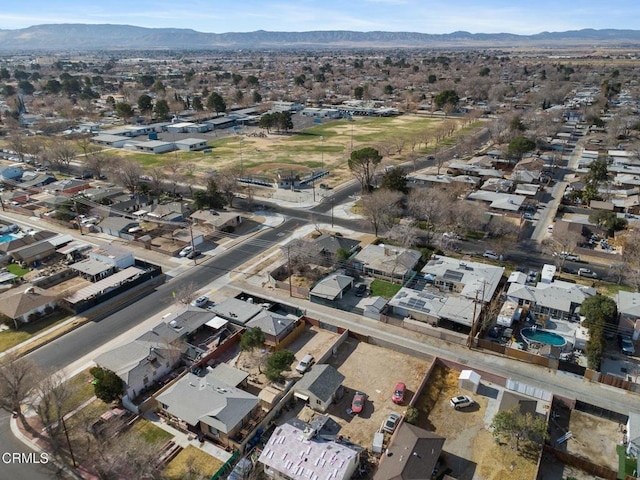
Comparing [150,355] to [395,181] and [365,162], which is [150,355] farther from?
[365,162]

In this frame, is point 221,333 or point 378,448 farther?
point 221,333

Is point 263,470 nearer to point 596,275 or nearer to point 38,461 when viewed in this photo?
point 38,461

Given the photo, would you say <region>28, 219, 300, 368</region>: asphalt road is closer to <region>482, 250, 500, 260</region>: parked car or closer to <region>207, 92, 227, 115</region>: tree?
<region>482, 250, 500, 260</region>: parked car

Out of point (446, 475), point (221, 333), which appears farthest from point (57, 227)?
point (446, 475)

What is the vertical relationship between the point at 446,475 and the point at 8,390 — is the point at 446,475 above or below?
below

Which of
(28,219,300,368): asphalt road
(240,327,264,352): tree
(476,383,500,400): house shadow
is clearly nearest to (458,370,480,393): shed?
(476,383,500,400): house shadow

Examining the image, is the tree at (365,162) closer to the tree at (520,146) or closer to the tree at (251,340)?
the tree at (520,146)
